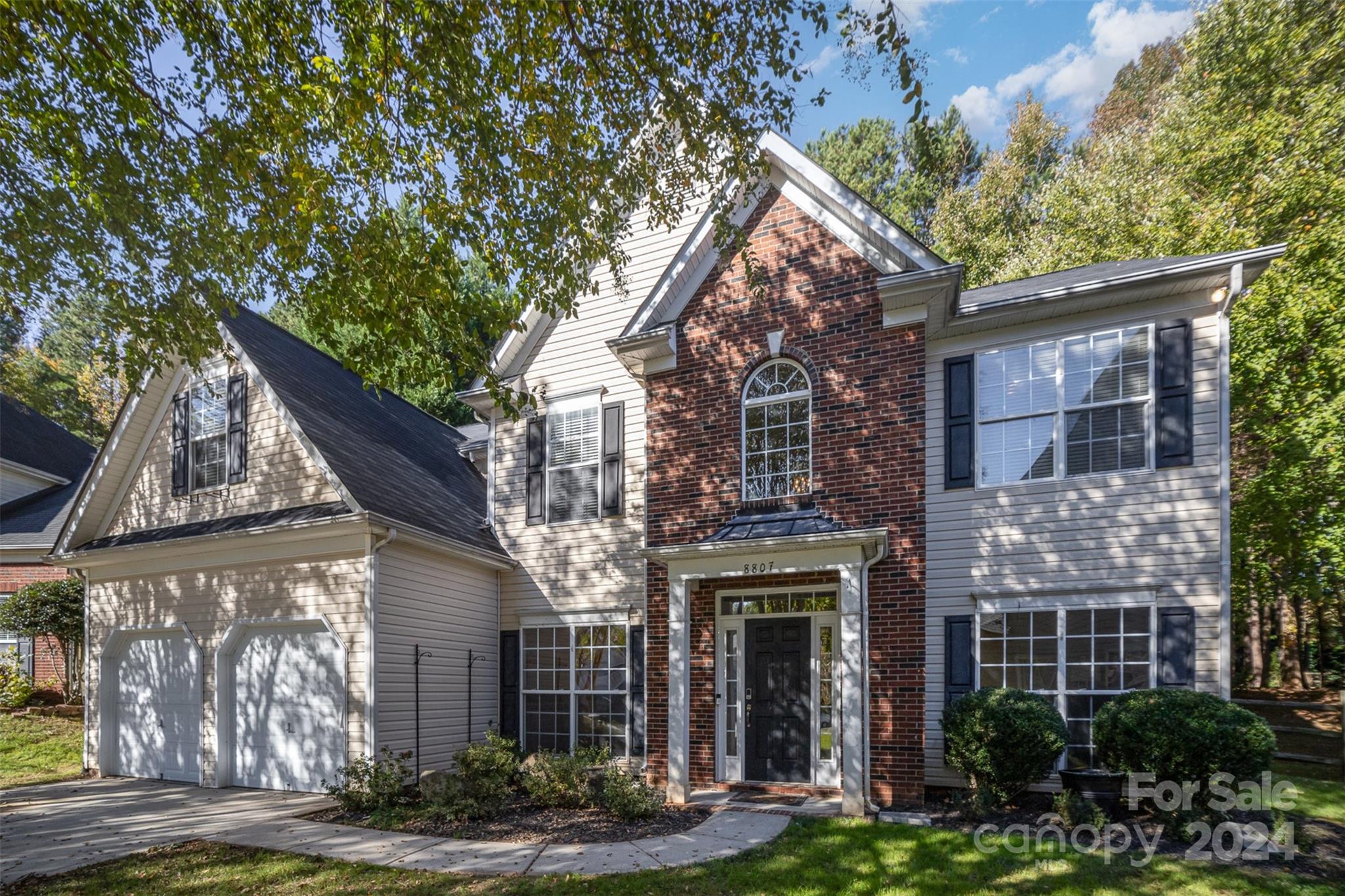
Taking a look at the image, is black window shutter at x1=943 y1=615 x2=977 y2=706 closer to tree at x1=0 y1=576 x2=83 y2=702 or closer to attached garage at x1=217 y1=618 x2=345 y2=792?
attached garage at x1=217 y1=618 x2=345 y2=792

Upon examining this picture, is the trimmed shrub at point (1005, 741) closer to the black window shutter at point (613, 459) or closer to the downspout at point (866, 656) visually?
the downspout at point (866, 656)

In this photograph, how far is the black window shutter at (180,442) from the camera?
1252cm

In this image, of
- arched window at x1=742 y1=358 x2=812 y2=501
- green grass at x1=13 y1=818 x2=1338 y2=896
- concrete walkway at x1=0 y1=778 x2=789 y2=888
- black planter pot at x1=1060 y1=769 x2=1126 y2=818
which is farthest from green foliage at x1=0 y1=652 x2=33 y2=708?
black planter pot at x1=1060 y1=769 x2=1126 y2=818

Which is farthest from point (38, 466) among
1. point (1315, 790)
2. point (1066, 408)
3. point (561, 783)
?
point (1315, 790)

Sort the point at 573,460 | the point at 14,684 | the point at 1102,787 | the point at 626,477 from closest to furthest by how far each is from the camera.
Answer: the point at 1102,787 → the point at 626,477 → the point at 573,460 → the point at 14,684

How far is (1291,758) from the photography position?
1084cm

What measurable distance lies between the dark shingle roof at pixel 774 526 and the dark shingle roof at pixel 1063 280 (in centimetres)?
328

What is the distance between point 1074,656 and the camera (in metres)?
8.99

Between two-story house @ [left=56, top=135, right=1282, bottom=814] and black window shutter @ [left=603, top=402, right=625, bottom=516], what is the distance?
1.8 inches

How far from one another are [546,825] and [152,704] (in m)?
7.78

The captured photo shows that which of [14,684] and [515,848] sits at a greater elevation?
[515,848]

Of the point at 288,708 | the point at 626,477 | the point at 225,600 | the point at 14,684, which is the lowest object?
the point at 14,684

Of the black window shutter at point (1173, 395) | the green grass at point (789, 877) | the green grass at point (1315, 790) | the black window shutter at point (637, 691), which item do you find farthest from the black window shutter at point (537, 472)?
the green grass at point (1315, 790)

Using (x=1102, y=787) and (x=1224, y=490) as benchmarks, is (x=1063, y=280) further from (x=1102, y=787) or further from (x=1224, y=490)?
(x=1102, y=787)
